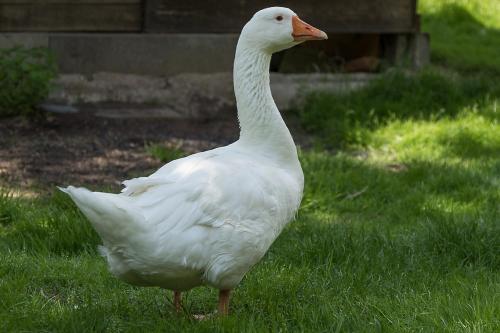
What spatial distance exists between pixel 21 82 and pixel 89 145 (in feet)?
2.79

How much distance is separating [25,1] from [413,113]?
12.9ft

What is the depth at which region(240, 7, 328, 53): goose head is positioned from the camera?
14.9 ft

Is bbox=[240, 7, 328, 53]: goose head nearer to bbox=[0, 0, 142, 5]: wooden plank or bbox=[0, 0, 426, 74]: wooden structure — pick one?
bbox=[0, 0, 426, 74]: wooden structure

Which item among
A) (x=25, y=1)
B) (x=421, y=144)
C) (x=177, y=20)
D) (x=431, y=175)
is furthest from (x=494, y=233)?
(x=25, y=1)

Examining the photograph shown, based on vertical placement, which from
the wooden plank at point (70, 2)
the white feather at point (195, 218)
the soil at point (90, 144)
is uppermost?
the wooden plank at point (70, 2)

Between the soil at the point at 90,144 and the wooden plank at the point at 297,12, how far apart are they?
108cm

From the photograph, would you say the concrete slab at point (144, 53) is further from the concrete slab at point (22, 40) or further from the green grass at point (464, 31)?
the green grass at point (464, 31)

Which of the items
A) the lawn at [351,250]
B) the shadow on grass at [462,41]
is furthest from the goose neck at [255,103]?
the shadow on grass at [462,41]

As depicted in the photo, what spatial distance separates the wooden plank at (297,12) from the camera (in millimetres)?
9195

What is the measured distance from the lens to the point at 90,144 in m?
7.84

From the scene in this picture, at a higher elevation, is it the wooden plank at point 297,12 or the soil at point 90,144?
the wooden plank at point 297,12

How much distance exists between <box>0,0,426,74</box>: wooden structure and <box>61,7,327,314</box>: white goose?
4721 mm

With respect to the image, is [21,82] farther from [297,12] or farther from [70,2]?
[297,12]

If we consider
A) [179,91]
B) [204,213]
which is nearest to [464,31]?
[179,91]
